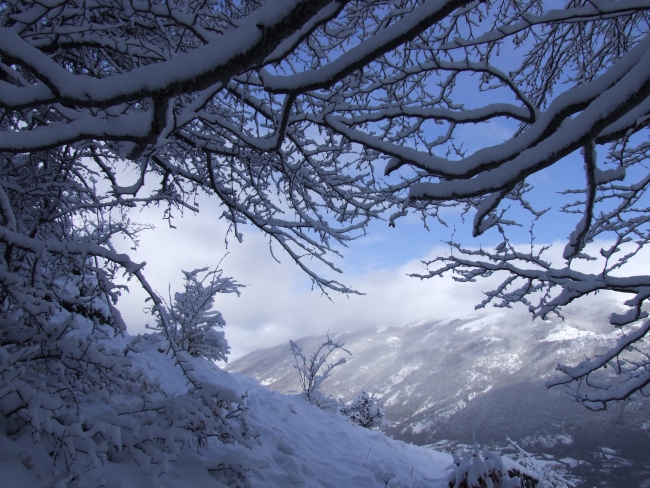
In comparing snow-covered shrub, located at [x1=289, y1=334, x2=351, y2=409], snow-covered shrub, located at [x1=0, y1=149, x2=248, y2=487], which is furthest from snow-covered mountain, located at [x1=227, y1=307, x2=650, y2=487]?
snow-covered shrub, located at [x1=0, y1=149, x2=248, y2=487]

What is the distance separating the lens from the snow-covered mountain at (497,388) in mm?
28500

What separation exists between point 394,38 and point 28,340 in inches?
97.3

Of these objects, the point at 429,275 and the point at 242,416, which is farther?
the point at 429,275

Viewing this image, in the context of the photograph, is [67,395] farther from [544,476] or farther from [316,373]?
[316,373]

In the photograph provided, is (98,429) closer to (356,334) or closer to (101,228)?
(101,228)

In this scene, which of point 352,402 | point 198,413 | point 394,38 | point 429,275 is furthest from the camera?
point 352,402

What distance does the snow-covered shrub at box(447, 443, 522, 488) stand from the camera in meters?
3.77

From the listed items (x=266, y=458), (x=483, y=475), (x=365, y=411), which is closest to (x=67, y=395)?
(x=266, y=458)

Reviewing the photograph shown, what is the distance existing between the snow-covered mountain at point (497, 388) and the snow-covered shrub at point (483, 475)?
8.10m

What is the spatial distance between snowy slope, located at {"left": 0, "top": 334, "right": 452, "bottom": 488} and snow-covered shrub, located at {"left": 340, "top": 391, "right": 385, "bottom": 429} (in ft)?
15.6

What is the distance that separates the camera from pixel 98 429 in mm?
1978

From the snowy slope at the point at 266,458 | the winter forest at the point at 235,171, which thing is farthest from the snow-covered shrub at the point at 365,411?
the winter forest at the point at 235,171

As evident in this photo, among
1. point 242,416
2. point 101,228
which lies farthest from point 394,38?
point 101,228

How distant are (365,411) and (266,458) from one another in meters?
8.91
